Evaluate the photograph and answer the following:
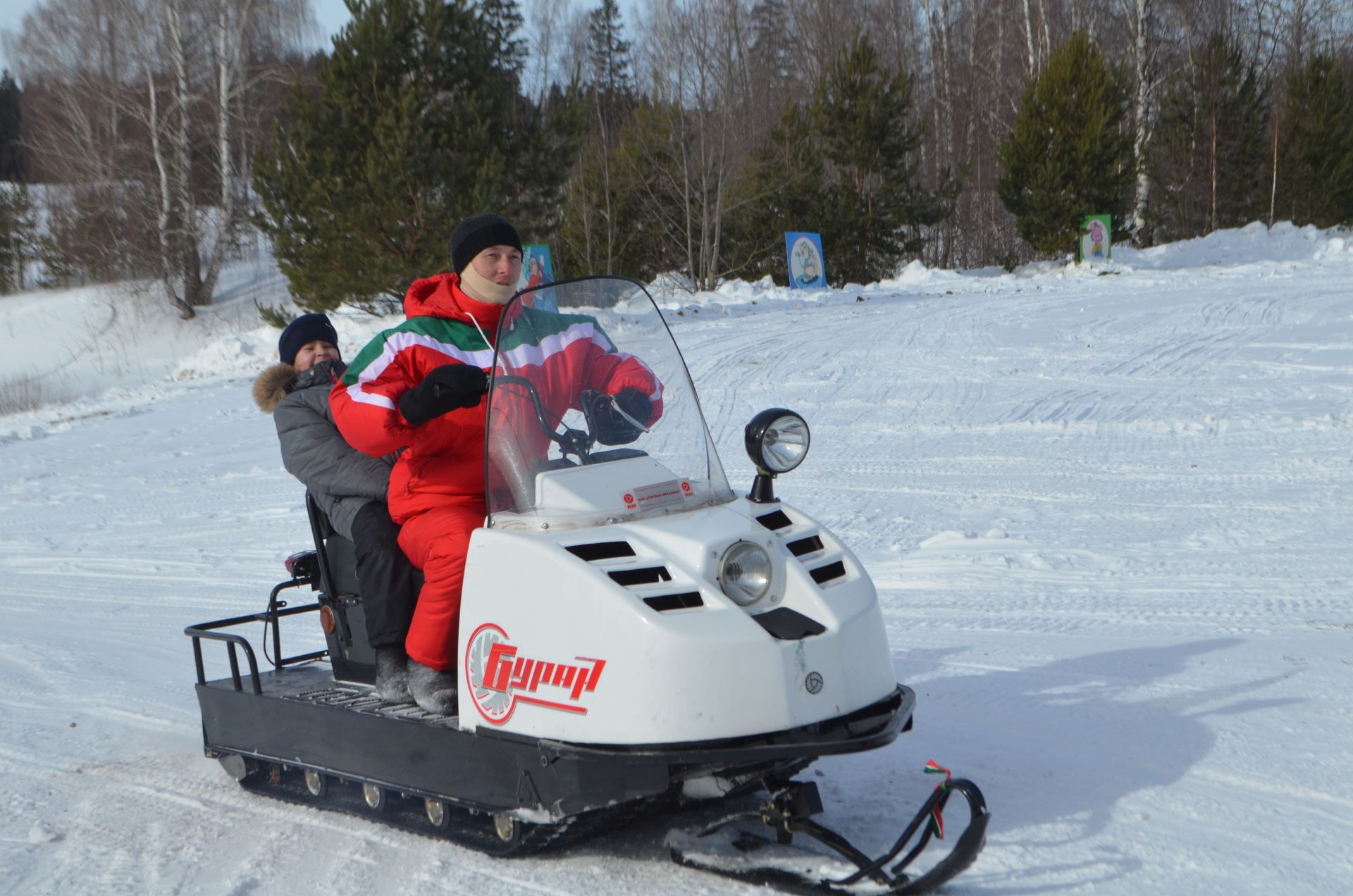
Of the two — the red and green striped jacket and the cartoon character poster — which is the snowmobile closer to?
the red and green striped jacket

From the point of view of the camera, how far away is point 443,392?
9.71 feet

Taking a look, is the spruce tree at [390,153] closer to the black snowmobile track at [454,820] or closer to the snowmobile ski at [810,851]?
the black snowmobile track at [454,820]

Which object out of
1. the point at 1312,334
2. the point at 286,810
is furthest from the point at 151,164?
the point at 286,810

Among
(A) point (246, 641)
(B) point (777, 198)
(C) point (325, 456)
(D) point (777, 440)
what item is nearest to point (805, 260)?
(B) point (777, 198)

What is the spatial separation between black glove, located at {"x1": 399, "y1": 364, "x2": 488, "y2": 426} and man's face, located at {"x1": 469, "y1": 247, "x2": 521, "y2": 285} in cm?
48

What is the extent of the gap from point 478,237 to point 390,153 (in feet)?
47.6

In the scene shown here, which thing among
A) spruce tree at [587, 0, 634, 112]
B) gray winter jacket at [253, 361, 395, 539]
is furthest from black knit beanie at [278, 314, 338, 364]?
spruce tree at [587, 0, 634, 112]

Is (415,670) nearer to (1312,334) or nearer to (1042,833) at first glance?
(1042,833)

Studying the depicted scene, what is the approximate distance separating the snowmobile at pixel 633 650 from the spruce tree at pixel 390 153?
14488 millimetres

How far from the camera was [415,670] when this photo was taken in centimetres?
335

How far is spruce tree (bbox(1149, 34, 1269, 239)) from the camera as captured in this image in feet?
95.8

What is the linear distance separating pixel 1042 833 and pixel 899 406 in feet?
24.6

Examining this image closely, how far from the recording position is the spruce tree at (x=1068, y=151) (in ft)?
83.8

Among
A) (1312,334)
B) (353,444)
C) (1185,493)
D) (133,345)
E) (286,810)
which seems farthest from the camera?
(133,345)
